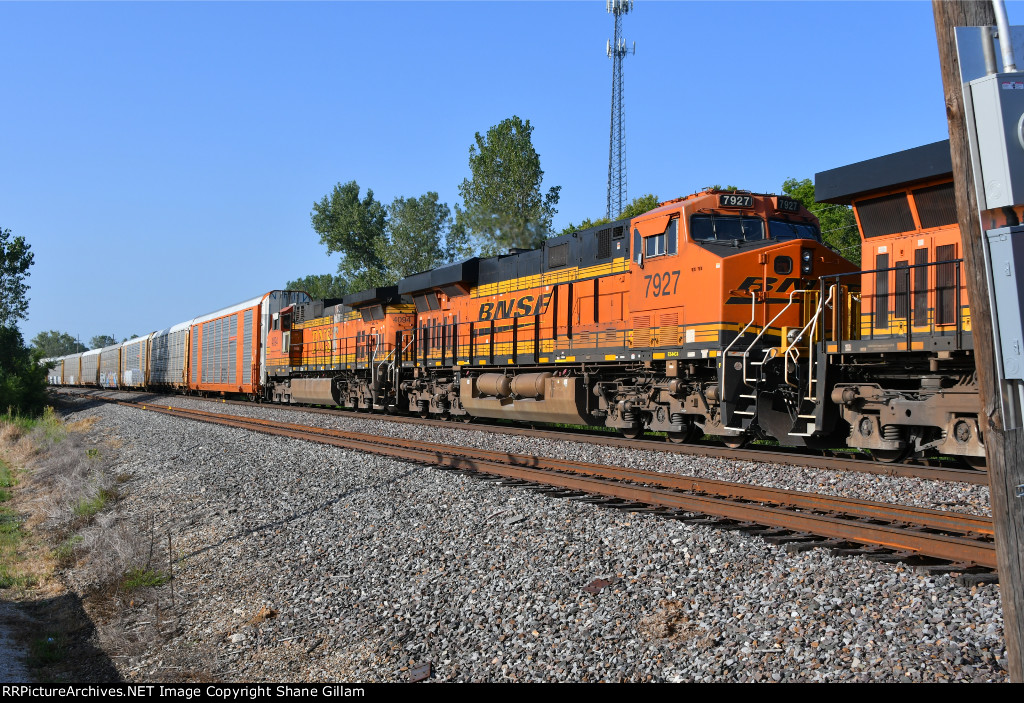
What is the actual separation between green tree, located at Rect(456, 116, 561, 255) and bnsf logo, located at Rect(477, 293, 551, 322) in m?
29.2

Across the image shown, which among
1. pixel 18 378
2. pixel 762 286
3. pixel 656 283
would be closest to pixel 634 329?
pixel 656 283

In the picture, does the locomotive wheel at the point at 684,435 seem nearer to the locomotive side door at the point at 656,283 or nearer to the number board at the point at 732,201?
the locomotive side door at the point at 656,283

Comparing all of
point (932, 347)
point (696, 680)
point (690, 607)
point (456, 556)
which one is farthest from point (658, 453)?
point (696, 680)

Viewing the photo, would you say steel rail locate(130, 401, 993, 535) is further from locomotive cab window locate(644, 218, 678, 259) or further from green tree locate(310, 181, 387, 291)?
green tree locate(310, 181, 387, 291)

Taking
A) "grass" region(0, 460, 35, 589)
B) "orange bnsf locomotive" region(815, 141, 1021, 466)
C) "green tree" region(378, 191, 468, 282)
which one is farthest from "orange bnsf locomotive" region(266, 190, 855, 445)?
"green tree" region(378, 191, 468, 282)

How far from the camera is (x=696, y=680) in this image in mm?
3654

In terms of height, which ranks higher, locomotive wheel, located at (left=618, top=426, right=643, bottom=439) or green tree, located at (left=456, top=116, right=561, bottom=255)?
green tree, located at (left=456, top=116, right=561, bottom=255)

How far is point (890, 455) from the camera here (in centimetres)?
932

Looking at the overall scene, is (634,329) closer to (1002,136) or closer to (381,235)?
(1002,136)

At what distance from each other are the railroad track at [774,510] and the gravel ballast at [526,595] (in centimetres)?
43

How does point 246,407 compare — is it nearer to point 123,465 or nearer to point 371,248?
point 123,465

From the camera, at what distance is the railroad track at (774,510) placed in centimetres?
518

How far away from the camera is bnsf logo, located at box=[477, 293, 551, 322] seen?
15159 mm

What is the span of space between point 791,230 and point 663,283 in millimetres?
2064
